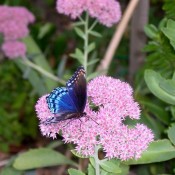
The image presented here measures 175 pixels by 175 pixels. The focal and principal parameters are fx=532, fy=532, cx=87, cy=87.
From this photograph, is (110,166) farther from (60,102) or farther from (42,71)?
(42,71)

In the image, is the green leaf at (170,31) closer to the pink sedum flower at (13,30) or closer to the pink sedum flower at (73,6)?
the pink sedum flower at (73,6)

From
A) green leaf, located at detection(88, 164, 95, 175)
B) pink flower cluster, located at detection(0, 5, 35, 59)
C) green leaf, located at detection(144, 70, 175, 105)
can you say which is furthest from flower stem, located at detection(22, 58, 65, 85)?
green leaf, located at detection(88, 164, 95, 175)

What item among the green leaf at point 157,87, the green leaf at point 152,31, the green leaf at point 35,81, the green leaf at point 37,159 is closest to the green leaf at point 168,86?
the green leaf at point 157,87

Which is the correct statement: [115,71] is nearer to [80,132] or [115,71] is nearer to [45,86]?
[45,86]

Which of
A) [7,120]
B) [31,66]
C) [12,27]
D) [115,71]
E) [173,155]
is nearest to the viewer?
[173,155]

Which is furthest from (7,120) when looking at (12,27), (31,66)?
(12,27)

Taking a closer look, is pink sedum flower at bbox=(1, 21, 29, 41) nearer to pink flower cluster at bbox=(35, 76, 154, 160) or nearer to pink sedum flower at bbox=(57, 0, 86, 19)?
pink sedum flower at bbox=(57, 0, 86, 19)
